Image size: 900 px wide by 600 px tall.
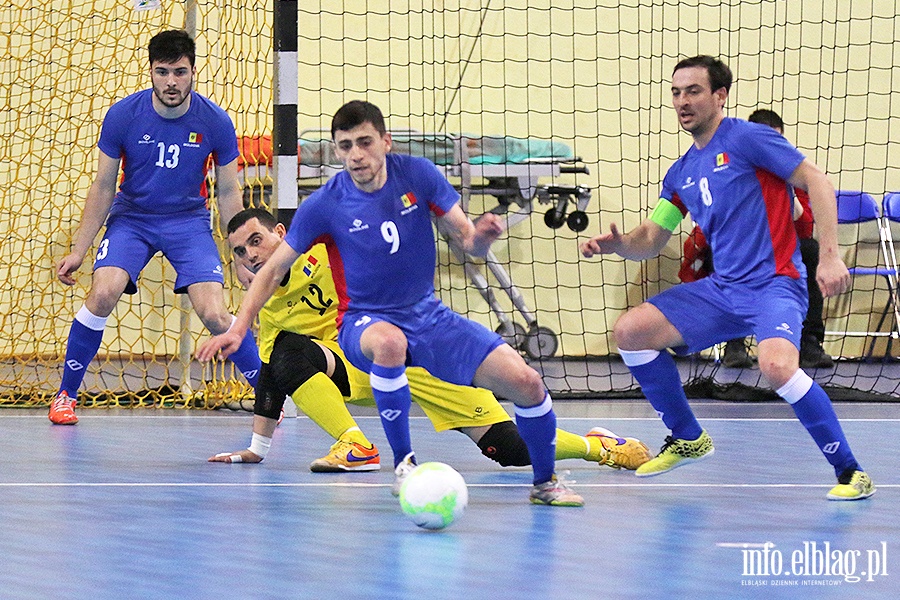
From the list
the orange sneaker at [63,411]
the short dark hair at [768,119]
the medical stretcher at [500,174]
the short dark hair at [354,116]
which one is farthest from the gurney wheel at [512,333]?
the short dark hair at [354,116]

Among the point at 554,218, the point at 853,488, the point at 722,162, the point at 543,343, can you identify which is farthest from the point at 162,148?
the point at 543,343

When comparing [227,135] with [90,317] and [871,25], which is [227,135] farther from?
[871,25]

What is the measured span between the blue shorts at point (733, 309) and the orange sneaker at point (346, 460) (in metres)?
1.16

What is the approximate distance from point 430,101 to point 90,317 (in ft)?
14.0

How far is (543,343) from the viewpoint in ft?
29.1

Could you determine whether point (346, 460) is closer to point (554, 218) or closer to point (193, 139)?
point (193, 139)

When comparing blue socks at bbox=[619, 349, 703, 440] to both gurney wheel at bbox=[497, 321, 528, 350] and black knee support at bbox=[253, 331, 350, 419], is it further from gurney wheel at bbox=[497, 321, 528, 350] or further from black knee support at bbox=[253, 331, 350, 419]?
gurney wheel at bbox=[497, 321, 528, 350]

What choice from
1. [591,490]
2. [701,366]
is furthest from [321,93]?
[591,490]

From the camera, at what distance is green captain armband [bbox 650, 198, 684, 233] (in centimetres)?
430

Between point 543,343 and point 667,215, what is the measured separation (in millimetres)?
4600

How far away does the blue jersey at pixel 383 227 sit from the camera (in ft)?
12.4

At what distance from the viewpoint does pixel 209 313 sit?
211 inches

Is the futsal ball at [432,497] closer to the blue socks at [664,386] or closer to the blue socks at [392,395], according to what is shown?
the blue socks at [392,395]

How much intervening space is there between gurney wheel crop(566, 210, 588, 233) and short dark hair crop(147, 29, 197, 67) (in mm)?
3980
